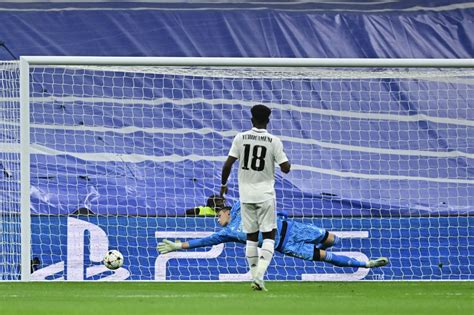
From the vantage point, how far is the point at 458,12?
1808 cm

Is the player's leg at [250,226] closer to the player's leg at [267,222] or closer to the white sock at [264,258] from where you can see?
the player's leg at [267,222]

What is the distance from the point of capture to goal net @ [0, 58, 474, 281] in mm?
15492

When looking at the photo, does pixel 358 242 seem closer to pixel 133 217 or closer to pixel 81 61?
pixel 133 217

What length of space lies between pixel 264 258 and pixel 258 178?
0.78 m

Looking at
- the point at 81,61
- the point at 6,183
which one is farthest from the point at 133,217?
the point at 81,61

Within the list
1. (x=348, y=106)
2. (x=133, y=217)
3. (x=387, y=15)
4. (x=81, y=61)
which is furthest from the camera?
(x=387, y=15)

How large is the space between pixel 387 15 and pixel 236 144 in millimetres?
7290

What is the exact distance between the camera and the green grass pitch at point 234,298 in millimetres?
9211

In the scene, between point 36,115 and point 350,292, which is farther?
point 36,115

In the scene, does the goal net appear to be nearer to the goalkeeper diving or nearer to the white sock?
the goalkeeper diving

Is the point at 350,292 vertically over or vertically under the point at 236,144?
under

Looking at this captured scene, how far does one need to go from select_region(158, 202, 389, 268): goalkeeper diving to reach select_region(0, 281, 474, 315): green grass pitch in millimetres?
1078

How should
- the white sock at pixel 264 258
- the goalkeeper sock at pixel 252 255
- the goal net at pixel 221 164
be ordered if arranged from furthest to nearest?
the goal net at pixel 221 164, the goalkeeper sock at pixel 252 255, the white sock at pixel 264 258

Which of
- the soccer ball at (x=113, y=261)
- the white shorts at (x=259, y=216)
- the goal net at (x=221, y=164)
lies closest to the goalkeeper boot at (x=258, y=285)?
the white shorts at (x=259, y=216)
